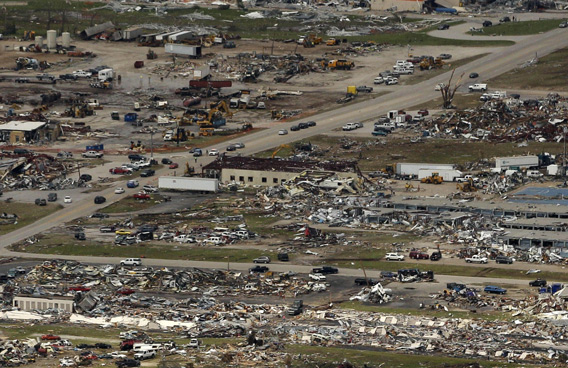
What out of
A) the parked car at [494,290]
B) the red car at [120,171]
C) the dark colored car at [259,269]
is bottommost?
the red car at [120,171]

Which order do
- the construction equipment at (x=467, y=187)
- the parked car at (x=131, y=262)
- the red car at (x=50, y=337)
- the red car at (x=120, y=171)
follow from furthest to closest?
the red car at (x=120, y=171) < the construction equipment at (x=467, y=187) < the parked car at (x=131, y=262) < the red car at (x=50, y=337)

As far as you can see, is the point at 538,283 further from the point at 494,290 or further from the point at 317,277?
the point at 317,277

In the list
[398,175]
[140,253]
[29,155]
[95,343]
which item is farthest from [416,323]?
[29,155]

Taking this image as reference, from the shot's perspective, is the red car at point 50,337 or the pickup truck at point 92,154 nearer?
the red car at point 50,337

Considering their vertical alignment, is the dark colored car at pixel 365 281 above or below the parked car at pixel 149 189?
above

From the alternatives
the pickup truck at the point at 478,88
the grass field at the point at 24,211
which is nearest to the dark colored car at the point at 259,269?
the grass field at the point at 24,211

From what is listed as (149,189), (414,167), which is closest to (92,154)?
(149,189)

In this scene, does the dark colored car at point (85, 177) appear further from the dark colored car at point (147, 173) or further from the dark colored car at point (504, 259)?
the dark colored car at point (504, 259)

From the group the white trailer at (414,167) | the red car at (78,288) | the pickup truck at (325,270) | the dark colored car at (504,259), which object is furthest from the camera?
the white trailer at (414,167)
